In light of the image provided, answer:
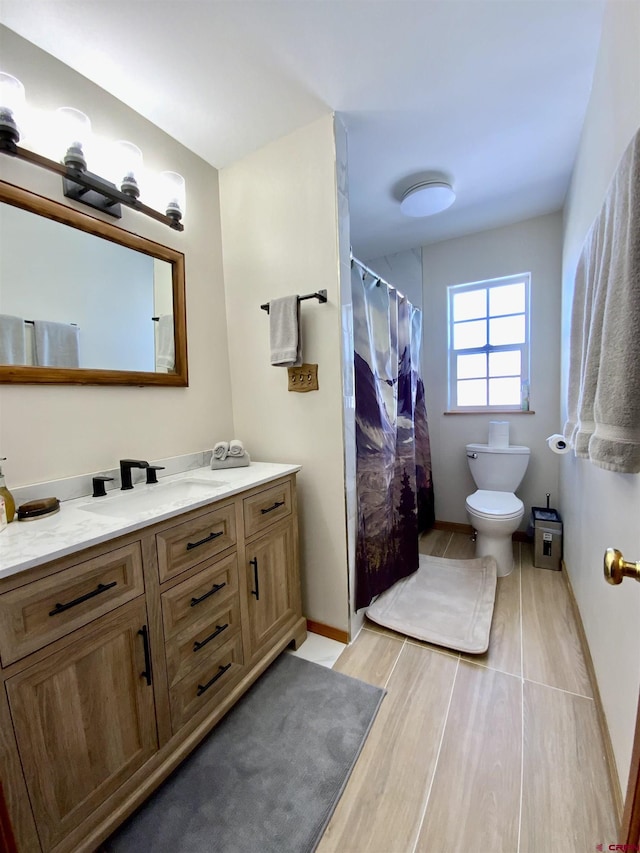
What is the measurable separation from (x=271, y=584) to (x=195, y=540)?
51cm

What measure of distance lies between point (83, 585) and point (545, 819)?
142 centimetres

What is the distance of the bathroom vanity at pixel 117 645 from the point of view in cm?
75

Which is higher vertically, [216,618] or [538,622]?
[216,618]

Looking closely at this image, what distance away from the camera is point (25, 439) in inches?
44.9

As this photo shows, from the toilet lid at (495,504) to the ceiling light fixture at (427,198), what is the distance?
1914mm

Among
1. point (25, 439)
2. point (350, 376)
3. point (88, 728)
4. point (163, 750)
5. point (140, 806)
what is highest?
point (350, 376)

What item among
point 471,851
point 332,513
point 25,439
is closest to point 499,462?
point 332,513

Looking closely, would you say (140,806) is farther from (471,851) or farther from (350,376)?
(350,376)

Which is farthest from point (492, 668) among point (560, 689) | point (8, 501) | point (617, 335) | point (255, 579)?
point (8, 501)

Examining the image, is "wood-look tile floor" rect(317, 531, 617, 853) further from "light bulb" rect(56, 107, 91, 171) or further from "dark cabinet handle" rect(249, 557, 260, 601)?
"light bulb" rect(56, 107, 91, 171)

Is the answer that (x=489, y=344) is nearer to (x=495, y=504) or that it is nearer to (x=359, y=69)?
(x=495, y=504)

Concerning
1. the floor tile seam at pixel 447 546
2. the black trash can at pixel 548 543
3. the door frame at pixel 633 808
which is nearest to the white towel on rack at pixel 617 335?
the door frame at pixel 633 808

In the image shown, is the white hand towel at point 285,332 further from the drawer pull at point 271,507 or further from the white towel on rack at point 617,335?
the white towel on rack at point 617,335

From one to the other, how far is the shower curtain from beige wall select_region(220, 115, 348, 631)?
18cm
